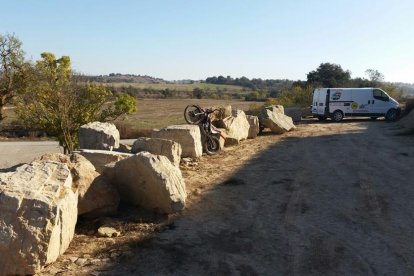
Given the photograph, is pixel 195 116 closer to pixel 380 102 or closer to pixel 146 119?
pixel 380 102

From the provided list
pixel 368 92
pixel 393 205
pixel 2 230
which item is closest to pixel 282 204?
pixel 393 205

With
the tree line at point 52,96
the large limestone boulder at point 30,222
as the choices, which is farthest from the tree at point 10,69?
the large limestone boulder at point 30,222

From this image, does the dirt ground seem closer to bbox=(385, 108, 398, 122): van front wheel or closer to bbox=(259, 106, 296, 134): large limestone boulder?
bbox=(259, 106, 296, 134): large limestone boulder

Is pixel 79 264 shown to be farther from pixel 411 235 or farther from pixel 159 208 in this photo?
pixel 411 235

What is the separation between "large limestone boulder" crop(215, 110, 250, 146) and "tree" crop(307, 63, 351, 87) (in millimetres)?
38029

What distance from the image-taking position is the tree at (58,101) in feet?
61.2

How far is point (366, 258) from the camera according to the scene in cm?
594

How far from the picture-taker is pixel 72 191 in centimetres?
623

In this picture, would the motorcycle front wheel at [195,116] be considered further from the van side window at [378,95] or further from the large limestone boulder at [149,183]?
the van side window at [378,95]

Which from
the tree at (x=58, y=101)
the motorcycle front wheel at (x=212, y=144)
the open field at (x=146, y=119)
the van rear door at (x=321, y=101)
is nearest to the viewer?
the motorcycle front wheel at (x=212, y=144)

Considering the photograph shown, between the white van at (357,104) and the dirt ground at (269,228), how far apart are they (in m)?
15.1

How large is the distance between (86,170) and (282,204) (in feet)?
11.8

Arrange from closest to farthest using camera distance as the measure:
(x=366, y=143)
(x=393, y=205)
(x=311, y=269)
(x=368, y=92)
→ 1. (x=311, y=269)
2. (x=393, y=205)
3. (x=366, y=143)
4. (x=368, y=92)

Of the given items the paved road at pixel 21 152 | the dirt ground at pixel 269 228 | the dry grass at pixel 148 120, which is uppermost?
the dirt ground at pixel 269 228
